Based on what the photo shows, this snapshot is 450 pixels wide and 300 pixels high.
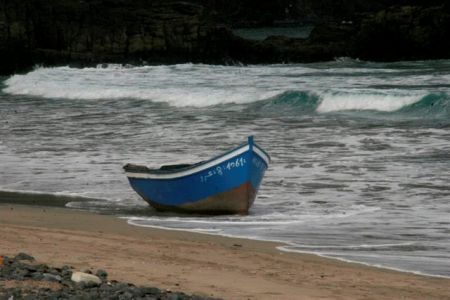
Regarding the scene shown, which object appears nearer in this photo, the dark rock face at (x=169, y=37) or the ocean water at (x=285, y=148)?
the ocean water at (x=285, y=148)

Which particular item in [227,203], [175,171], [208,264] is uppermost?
[175,171]

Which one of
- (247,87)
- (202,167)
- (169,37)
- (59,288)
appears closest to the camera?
(59,288)

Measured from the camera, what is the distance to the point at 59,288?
24.7 feet

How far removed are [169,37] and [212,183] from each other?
39610 mm

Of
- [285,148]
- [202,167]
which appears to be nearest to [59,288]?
[202,167]

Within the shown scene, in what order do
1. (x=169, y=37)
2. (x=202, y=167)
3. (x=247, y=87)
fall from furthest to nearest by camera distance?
(x=169, y=37), (x=247, y=87), (x=202, y=167)

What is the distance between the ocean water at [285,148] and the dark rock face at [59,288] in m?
2.73

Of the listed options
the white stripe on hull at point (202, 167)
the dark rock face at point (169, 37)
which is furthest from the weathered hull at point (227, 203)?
the dark rock face at point (169, 37)

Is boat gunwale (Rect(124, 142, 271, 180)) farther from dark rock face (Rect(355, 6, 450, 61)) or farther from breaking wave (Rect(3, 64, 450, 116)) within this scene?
dark rock face (Rect(355, 6, 450, 61))

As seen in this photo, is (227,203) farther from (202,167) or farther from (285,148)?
(285,148)

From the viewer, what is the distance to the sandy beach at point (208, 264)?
8.34 meters

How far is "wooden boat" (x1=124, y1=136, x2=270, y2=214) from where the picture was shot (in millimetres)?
12289

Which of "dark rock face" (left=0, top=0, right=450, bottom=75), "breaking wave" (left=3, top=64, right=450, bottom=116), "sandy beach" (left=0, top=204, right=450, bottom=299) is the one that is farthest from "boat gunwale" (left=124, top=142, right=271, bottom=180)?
"dark rock face" (left=0, top=0, right=450, bottom=75)

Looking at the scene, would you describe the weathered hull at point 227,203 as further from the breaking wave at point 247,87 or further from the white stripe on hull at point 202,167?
the breaking wave at point 247,87
